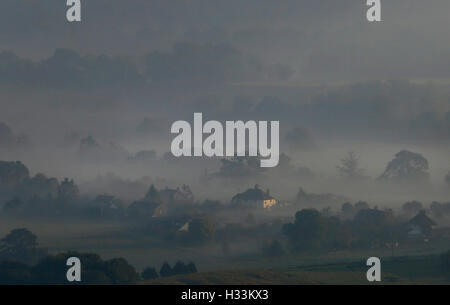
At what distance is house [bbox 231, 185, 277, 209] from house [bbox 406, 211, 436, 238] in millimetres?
53845

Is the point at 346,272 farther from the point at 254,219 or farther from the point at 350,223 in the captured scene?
the point at 254,219

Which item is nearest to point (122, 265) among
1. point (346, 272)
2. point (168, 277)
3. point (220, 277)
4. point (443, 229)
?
point (168, 277)

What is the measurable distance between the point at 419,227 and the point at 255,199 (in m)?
59.3

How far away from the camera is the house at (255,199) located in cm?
18538

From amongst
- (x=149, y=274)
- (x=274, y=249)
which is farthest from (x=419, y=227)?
(x=149, y=274)

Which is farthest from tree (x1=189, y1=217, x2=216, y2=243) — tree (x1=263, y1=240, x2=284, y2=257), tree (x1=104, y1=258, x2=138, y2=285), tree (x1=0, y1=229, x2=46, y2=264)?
tree (x1=104, y1=258, x2=138, y2=285)

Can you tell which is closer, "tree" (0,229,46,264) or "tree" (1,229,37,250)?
"tree" (0,229,46,264)

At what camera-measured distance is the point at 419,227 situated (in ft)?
454

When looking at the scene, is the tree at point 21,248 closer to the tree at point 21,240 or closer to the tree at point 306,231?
the tree at point 21,240

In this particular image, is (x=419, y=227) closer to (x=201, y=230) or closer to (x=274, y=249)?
(x=274, y=249)

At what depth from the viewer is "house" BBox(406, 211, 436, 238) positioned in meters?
136

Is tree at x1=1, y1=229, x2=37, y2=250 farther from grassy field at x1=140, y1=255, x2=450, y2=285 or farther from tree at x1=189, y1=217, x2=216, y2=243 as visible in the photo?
grassy field at x1=140, y1=255, x2=450, y2=285

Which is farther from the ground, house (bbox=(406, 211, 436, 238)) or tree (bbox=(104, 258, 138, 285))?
house (bbox=(406, 211, 436, 238))
